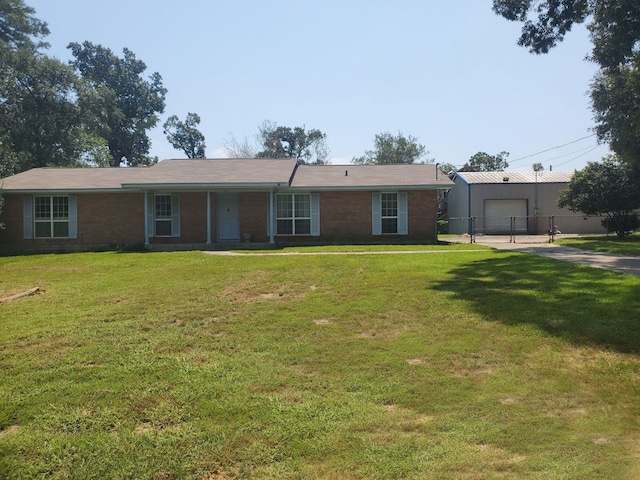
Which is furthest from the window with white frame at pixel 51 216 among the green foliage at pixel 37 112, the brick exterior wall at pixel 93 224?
the green foliage at pixel 37 112

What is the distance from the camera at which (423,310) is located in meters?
7.29

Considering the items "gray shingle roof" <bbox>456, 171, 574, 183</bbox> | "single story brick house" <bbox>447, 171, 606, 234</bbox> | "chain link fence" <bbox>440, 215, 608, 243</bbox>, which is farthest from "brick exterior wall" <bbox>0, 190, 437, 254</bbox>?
"gray shingle roof" <bbox>456, 171, 574, 183</bbox>

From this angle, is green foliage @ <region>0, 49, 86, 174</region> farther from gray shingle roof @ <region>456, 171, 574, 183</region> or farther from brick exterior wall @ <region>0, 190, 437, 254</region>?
gray shingle roof @ <region>456, 171, 574, 183</region>

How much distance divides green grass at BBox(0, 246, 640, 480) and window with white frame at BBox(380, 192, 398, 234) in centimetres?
1271

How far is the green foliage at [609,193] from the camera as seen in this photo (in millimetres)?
23438

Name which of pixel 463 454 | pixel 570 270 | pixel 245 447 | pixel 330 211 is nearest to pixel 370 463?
pixel 463 454

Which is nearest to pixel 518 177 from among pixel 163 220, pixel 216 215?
Result: pixel 216 215

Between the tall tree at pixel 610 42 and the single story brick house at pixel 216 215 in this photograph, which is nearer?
the tall tree at pixel 610 42

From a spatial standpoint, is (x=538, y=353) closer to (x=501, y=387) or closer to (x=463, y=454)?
(x=501, y=387)

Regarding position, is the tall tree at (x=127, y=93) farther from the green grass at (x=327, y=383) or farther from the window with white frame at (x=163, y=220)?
the green grass at (x=327, y=383)

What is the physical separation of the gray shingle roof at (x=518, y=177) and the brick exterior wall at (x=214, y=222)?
576 inches

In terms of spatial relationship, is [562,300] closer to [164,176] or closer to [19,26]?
A: [164,176]

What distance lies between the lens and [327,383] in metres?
4.63

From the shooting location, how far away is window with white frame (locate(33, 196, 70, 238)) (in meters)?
21.7
